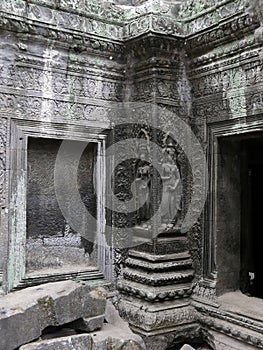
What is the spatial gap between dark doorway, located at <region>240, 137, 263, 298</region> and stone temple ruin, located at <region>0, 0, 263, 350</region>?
1.8 inches

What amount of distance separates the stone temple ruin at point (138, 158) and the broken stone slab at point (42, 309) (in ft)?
3.00

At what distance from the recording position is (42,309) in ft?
11.7

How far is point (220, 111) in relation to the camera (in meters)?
5.03

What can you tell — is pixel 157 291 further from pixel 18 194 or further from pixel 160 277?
pixel 18 194

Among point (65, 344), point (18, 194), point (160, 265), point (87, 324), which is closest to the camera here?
point (65, 344)

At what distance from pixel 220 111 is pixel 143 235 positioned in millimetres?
1806

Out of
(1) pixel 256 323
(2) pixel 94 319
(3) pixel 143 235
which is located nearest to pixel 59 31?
(3) pixel 143 235

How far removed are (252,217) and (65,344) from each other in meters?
4.00

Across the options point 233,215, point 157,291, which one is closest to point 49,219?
point 157,291

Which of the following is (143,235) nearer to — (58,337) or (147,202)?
(147,202)

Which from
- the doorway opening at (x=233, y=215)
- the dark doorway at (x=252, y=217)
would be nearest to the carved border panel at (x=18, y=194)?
the doorway opening at (x=233, y=215)

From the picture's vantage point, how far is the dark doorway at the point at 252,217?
5511 millimetres

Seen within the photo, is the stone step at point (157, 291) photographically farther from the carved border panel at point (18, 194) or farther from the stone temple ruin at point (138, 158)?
the carved border panel at point (18, 194)

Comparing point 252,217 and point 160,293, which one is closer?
point 160,293
